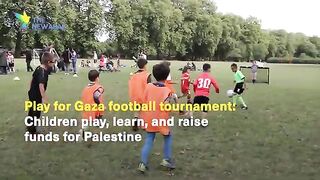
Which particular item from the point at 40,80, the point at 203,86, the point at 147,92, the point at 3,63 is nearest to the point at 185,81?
the point at 203,86

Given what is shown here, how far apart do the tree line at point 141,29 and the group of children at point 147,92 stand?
67.9 m

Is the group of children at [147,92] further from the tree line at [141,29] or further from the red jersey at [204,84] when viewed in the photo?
the tree line at [141,29]

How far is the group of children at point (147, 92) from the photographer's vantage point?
23.4 ft

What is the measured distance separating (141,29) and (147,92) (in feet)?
281

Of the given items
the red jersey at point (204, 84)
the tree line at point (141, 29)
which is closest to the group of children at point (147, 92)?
the red jersey at point (204, 84)

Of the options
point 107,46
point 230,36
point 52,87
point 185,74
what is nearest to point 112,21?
point 107,46

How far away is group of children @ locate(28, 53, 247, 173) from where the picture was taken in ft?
23.4

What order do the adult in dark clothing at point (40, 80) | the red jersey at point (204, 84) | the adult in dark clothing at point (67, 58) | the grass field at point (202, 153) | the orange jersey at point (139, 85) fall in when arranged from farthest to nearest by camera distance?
the adult in dark clothing at point (67, 58) < the red jersey at point (204, 84) < the orange jersey at point (139, 85) < the adult in dark clothing at point (40, 80) < the grass field at point (202, 153)

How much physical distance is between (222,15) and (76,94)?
9891 centimetres

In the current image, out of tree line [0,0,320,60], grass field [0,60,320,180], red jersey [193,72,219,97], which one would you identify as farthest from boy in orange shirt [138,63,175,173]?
tree line [0,0,320,60]

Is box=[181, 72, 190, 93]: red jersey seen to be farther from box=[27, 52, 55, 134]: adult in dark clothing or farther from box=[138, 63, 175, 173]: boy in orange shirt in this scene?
box=[138, 63, 175, 173]: boy in orange shirt

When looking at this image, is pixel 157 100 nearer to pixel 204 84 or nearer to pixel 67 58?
pixel 204 84

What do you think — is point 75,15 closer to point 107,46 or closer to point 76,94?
point 107,46

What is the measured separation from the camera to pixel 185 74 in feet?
43.1
